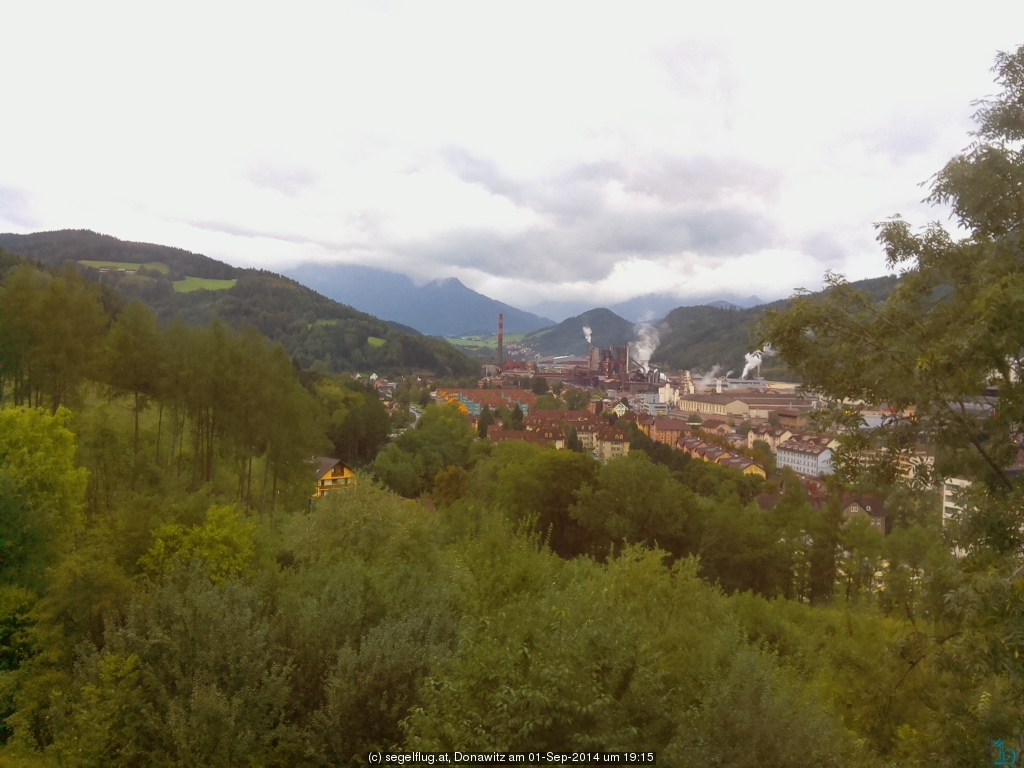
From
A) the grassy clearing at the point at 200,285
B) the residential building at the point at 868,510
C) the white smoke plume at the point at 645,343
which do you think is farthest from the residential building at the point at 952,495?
the white smoke plume at the point at 645,343

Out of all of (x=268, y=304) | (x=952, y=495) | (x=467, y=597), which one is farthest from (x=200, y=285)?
(x=952, y=495)

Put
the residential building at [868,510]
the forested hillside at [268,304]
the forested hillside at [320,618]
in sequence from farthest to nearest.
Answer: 1. the forested hillside at [268,304]
2. the residential building at [868,510]
3. the forested hillside at [320,618]

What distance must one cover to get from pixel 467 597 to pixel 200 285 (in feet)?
259

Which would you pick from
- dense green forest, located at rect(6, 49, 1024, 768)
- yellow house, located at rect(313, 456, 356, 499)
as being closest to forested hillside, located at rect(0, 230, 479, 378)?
yellow house, located at rect(313, 456, 356, 499)

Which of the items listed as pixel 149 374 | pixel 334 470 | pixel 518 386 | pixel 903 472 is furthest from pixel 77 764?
pixel 518 386

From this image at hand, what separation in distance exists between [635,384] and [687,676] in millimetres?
87213

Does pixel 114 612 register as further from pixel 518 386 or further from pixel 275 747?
pixel 518 386

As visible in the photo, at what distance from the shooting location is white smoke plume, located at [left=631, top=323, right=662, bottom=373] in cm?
11871

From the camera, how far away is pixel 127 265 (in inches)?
2864

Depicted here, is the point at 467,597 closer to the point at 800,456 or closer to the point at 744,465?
the point at 744,465

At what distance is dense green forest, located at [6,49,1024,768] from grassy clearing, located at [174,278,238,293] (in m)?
57.4

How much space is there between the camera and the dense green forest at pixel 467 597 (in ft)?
15.7

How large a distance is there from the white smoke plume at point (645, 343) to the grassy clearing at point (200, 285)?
6446 cm

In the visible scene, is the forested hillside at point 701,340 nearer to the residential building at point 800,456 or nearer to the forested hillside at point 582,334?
the forested hillside at point 582,334
